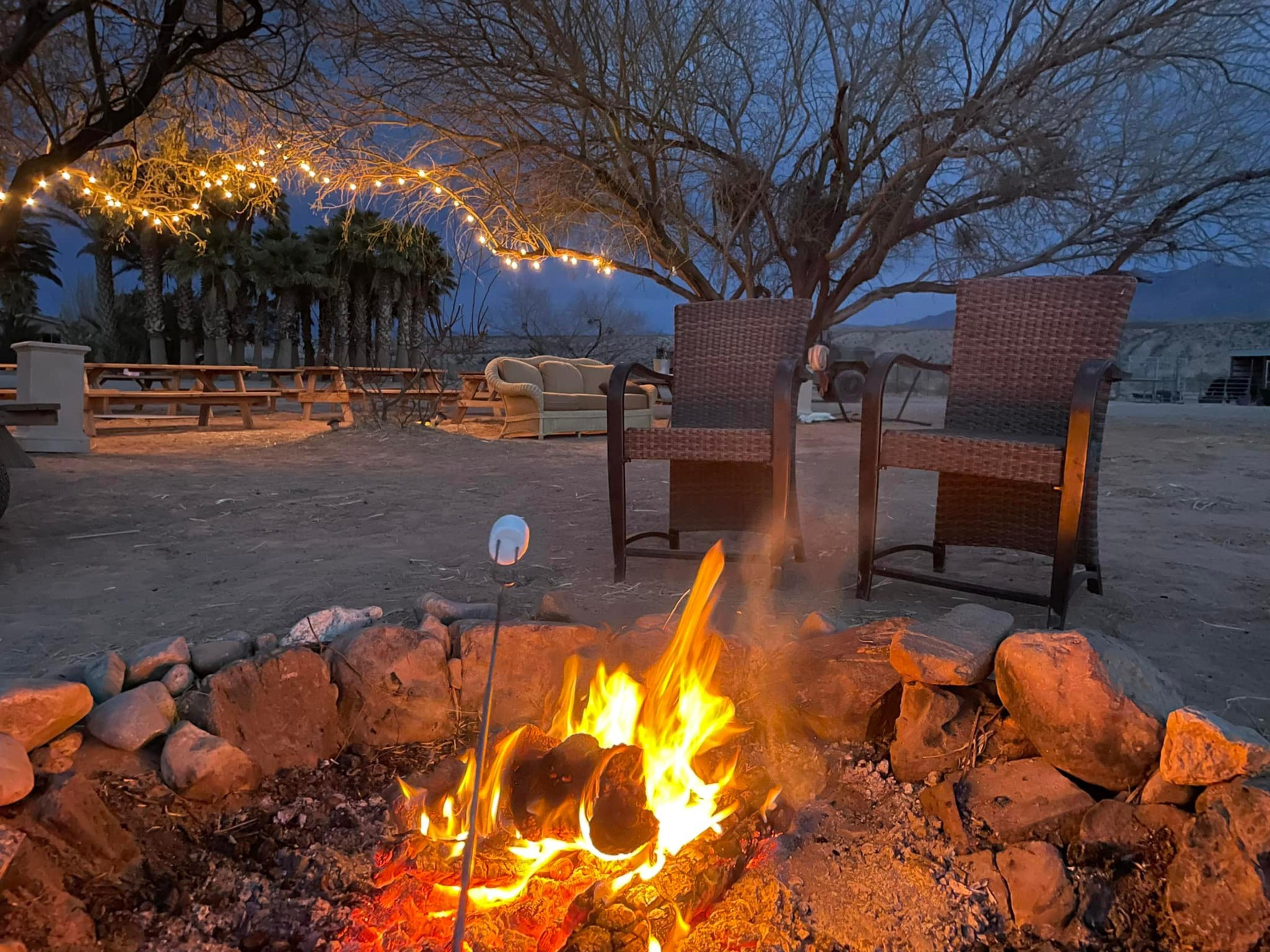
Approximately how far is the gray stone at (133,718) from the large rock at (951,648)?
4.53 feet

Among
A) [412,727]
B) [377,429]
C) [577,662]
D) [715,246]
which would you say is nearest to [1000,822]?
[577,662]

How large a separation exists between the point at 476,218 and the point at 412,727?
26.7ft

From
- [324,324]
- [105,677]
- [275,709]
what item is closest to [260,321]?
[324,324]

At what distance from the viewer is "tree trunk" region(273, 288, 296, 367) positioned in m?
24.2

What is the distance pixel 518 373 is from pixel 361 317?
20127mm

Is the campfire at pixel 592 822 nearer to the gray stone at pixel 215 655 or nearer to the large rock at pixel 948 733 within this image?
the large rock at pixel 948 733

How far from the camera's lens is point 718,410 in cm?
278

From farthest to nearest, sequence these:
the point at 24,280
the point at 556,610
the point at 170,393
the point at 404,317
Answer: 1. the point at 404,317
2. the point at 24,280
3. the point at 170,393
4. the point at 556,610

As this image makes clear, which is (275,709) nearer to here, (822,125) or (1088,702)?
(1088,702)

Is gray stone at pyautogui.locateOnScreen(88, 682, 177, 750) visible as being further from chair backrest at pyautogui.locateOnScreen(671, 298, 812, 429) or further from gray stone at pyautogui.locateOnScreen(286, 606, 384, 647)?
chair backrest at pyautogui.locateOnScreen(671, 298, 812, 429)

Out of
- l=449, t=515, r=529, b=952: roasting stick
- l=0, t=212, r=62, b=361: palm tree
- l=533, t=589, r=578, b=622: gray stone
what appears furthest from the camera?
l=0, t=212, r=62, b=361: palm tree

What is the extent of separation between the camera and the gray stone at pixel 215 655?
1.57m

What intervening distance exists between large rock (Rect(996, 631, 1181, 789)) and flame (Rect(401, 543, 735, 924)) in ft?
1.79

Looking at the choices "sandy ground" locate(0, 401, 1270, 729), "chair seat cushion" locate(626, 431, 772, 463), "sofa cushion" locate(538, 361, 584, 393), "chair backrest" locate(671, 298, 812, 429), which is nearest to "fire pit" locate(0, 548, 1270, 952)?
"sandy ground" locate(0, 401, 1270, 729)
